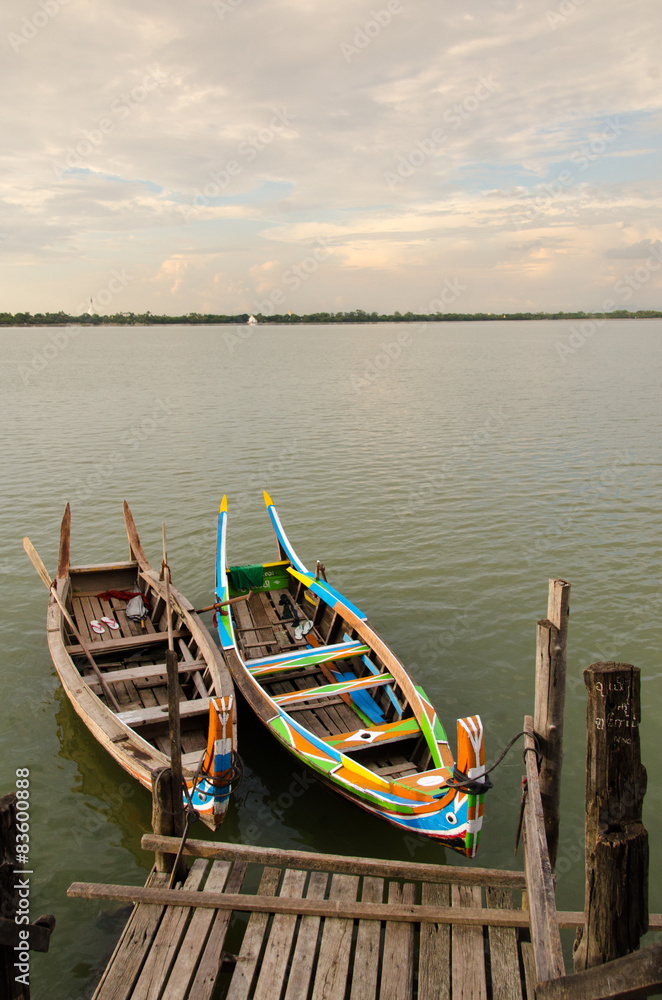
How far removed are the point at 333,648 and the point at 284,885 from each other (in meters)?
3.61

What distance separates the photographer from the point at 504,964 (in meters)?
4.62

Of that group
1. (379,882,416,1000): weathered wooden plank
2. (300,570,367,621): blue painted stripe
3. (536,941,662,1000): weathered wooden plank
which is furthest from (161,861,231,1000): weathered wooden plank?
(300,570,367,621): blue painted stripe

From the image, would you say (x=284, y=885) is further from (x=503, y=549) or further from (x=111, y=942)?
(x=503, y=549)

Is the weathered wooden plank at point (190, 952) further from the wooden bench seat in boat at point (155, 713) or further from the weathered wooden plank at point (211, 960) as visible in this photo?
the wooden bench seat in boat at point (155, 713)

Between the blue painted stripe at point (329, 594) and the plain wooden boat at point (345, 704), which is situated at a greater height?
the blue painted stripe at point (329, 594)

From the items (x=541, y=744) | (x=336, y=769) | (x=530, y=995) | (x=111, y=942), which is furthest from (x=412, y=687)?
(x=111, y=942)

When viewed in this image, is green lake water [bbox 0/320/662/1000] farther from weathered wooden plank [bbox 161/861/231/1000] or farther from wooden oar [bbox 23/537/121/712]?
weathered wooden plank [bbox 161/861/231/1000]

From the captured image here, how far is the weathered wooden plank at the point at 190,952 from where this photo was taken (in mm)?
4523

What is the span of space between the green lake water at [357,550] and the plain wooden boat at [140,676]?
784mm

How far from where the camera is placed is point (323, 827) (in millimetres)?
6910

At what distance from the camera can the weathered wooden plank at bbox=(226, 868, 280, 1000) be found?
4.54 metres

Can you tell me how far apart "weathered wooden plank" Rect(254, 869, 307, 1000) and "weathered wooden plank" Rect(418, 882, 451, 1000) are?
976mm

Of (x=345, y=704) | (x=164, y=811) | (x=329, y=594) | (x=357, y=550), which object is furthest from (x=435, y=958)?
(x=357, y=550)

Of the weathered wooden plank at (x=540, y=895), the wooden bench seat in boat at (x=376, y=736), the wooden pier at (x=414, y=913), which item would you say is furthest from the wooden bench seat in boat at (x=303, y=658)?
the weathered wooden plank at (x=540, y=895)
